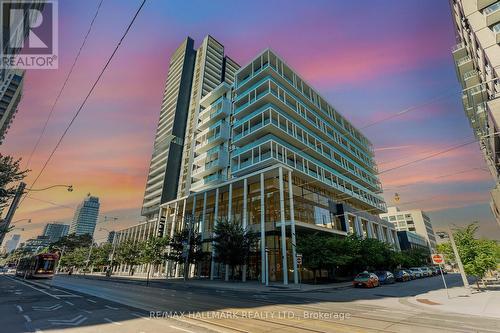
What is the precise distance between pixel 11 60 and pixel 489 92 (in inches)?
2307

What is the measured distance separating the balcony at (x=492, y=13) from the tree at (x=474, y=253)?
27.7m

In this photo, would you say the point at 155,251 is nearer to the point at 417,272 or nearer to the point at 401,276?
the point at 401,276

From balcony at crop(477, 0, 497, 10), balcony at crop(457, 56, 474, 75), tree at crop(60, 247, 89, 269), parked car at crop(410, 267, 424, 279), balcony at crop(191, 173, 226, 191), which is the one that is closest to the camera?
balcony at crop(477, 0, 497, 10)

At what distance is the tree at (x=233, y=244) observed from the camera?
3311 cm

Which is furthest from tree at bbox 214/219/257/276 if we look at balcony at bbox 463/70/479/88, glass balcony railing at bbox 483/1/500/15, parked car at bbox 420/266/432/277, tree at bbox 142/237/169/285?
balcony at bbox 463/70/479/88

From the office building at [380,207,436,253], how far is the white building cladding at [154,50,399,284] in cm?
8614

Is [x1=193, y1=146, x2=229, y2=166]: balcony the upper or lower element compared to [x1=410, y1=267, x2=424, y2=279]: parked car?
upper

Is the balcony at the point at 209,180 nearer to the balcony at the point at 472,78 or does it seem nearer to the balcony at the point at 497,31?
the balcony at the point at 497,31

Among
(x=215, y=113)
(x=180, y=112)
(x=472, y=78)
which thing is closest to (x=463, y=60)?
(x=472, y=78)

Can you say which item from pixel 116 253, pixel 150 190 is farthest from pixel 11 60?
pixel 150 190

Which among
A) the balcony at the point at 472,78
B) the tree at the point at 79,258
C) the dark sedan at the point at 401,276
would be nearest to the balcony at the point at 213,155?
the dark sedan at the point at 401,276

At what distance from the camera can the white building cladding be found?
36.7 meters

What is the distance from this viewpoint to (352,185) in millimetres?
59281

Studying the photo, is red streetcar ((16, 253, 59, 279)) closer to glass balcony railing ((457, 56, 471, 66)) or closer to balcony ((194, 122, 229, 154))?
balcony ((194, 122, 229, 154))
